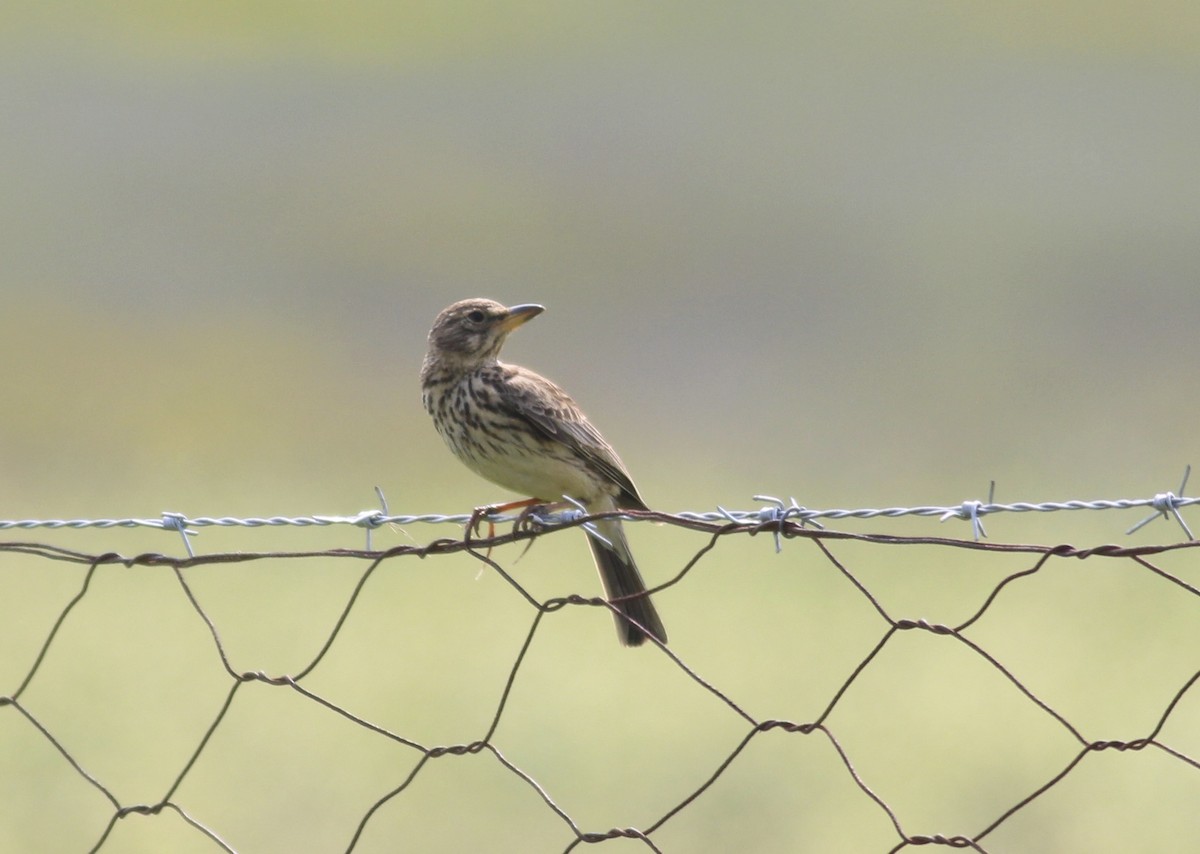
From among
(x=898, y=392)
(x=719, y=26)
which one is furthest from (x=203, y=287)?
(x=719, y=26)

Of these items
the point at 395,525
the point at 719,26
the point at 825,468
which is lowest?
the point at 395,525

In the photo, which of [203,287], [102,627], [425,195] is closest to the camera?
[102,627]

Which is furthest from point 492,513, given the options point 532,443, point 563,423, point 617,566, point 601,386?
point 601,386

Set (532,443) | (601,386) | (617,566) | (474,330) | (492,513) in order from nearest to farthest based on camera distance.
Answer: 1. (492,513)
2. (532,443)
3. (617,566)
4. (474,330)
5. (601,386)

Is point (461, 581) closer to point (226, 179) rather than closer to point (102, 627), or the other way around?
point (102, 627)

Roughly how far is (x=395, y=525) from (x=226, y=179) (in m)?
30.1

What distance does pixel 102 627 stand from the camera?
44.5 feet

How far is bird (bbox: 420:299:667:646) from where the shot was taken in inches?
256

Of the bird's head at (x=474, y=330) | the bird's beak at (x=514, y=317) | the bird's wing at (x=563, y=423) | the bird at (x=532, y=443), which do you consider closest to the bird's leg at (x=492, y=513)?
the bird at (x=532, y=443)

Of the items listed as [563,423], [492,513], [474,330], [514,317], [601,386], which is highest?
[601,386]

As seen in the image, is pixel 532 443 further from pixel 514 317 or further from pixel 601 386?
pixel 601 386

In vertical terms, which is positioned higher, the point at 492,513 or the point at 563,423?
the point at 563,423

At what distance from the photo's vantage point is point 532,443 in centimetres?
651

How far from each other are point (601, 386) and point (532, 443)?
15.5m
